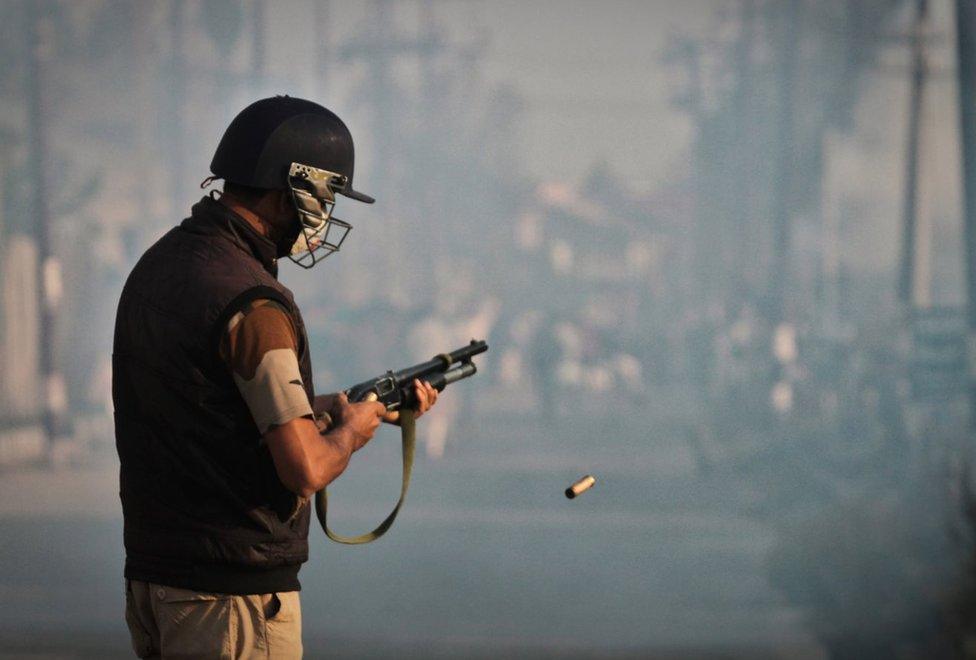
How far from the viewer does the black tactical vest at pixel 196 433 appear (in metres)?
2.51

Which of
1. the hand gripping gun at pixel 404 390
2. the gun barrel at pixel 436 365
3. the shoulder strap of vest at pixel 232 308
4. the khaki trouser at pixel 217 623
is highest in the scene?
the shoulder strap of vest at pixel 232 308

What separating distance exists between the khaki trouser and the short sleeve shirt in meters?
0.32

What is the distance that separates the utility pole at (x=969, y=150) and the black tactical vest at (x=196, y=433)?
5.93m

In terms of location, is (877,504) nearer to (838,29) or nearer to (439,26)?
(838,29)

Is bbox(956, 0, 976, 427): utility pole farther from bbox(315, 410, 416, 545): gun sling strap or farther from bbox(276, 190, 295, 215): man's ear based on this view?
bbox(276, 190, 295, 215): man's ear

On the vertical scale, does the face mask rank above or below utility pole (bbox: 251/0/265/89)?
below

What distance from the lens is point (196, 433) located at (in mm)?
2543

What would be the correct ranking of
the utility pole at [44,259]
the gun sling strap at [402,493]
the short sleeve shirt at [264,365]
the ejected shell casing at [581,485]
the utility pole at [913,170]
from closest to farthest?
1. the short sleeve shirt at [264,365]
2. the gun sling strap at [402,493]
3. the ejected shell casing at [581,485]
4. the utility pole at [913,170]
5. the utility pole at [44,259]

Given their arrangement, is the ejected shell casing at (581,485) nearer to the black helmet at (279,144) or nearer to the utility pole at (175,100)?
the black helmet at (279,144)

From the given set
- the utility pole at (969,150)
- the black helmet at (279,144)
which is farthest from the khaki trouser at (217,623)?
the utility pole at (969,150)

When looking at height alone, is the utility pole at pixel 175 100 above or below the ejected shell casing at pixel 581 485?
above

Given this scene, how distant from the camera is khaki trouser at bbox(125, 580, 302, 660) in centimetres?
260

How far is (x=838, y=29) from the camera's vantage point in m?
9.66

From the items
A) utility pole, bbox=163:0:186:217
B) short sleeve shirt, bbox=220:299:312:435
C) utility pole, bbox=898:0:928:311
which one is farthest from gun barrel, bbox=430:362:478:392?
utility pole, bbox=163:0:186:217
